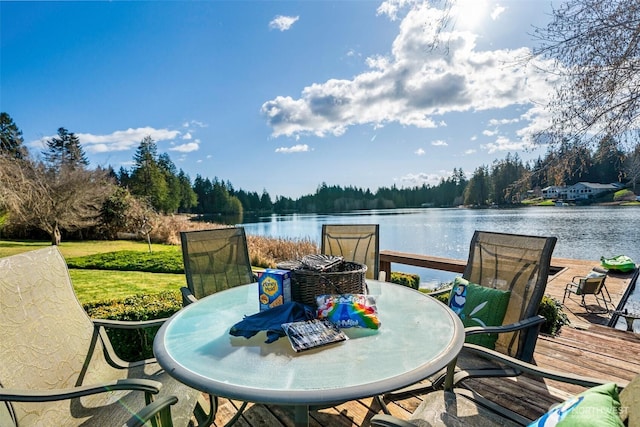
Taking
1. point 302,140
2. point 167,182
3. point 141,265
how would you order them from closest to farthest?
1. point 141,265
2. point 302,140
3. point 167,182

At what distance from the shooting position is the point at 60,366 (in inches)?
58.1

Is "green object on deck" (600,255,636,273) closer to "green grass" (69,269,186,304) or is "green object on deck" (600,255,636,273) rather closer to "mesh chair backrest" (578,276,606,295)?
"mesh chair backrest" (578,276,606,295)

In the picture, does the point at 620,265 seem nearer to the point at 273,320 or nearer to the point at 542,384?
the point at 542,384

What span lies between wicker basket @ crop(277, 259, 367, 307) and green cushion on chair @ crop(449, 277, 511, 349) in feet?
2.63

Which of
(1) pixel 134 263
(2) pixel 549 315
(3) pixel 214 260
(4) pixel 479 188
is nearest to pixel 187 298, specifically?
(3) pixel 214 260

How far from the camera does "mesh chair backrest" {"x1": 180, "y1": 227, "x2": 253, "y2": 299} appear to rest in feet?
8.32

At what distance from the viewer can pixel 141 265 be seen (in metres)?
8.45

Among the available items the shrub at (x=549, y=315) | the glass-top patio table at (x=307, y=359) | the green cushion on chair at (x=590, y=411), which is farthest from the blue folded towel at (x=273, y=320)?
the shrub at (x=549, y=315)

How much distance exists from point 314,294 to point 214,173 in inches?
1967

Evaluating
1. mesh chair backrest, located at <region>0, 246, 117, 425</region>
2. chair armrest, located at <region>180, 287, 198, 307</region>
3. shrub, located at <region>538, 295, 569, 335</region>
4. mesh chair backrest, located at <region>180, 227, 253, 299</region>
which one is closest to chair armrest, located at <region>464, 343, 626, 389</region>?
chair armrest, located at <region>180, 287, 198, 307</region>

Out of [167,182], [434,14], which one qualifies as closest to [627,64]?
[434,14]

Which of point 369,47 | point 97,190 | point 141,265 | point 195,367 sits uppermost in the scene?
point 369,47

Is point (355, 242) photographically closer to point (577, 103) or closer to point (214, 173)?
point (577, 103)

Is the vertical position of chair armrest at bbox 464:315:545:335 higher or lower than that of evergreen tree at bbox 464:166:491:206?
lower
